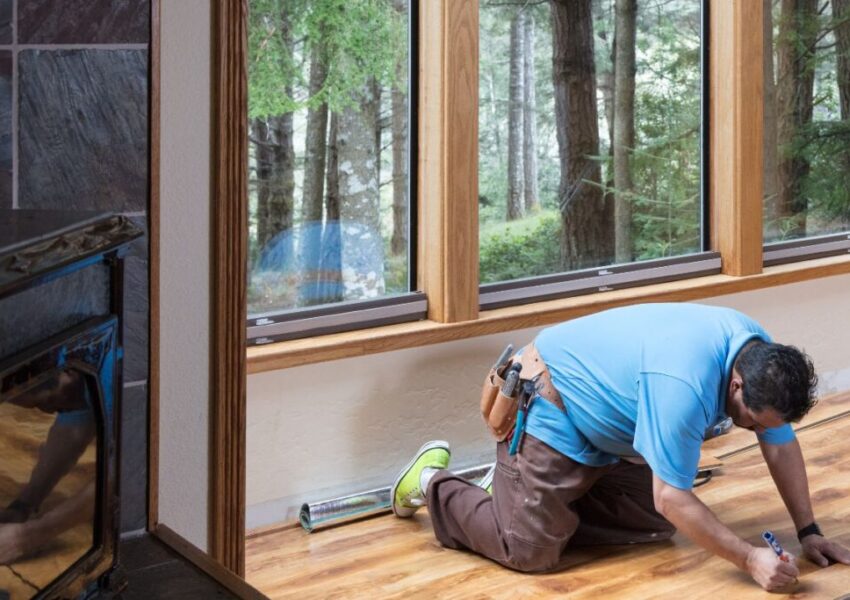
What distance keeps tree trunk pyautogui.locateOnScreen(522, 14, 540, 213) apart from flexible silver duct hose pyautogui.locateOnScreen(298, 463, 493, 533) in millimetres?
1124

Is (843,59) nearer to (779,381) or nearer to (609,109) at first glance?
(609,109)

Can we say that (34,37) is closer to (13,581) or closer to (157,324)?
(157,324)

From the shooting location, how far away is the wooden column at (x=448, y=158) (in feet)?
13.5

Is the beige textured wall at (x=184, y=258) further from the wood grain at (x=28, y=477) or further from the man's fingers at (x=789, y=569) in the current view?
the man's fingers at (x=789, y=569)

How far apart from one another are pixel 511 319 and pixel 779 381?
4.67ft

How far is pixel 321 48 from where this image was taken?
13.0 feet

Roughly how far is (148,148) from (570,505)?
75.7 inches

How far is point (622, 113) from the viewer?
4.89 meters

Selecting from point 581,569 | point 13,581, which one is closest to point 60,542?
point 13,581

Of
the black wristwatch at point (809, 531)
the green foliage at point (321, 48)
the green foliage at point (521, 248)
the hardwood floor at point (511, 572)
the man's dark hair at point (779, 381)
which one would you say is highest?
the green foliage at point (321, 48)

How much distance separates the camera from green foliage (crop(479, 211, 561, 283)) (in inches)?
177

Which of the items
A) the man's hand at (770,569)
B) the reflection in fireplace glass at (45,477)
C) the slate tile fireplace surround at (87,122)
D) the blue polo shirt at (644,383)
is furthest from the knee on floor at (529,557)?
the reflection in fireplace glass at (45,477)

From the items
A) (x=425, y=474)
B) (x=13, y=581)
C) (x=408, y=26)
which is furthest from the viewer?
(x=408, y=26)

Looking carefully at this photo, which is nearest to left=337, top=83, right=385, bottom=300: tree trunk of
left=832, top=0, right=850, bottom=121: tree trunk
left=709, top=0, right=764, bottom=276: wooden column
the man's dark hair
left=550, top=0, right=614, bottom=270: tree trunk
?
left=550, top=0, right=614, bottom=270: tree trunk
